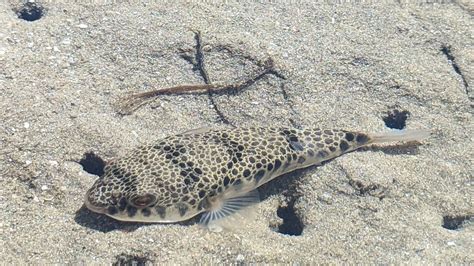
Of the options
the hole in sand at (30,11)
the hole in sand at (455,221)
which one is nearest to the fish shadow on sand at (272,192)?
the hole in sand at (455,221)

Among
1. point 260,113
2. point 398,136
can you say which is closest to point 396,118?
point 398,136

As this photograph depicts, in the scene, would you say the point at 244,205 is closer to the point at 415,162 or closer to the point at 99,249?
the point at 99,249

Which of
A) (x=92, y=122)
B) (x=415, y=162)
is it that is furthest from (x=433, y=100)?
(x=92, y=122)

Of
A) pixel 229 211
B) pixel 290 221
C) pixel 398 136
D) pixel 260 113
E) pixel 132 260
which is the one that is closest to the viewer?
pixel 132 260

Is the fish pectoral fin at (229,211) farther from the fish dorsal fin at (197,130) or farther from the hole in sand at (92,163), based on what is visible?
the hole in sand at (92,163)

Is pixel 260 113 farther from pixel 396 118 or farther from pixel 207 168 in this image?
pixel 396 118

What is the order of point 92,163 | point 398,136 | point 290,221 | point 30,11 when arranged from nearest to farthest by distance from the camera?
point 290,221, point 92,163, point 398,136, point 30,11

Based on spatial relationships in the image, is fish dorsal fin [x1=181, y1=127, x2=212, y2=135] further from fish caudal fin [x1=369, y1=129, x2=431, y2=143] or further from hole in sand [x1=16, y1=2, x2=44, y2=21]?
hole in sand [x1=16, y1=2, x2=44, y2=21]
